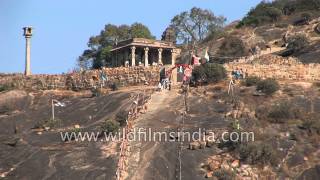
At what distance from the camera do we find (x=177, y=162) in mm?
52000

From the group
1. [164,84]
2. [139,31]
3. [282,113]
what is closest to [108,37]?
[139,31]

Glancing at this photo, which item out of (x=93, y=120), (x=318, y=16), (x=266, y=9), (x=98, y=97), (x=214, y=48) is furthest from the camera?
(x=266, y=9)

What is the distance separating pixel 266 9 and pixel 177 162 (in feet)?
173

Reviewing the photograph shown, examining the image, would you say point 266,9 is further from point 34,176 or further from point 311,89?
point 34,176

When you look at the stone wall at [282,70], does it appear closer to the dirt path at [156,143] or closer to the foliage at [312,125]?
the dirt path at [156,143]

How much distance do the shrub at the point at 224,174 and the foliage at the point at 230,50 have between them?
34.3 metres

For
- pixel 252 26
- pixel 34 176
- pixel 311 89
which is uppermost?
pixel 252 26

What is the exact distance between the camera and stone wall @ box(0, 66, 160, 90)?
74188mm

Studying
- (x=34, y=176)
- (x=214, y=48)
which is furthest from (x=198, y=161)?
(x=214, y=48)

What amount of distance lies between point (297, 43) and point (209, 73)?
16.9 metres

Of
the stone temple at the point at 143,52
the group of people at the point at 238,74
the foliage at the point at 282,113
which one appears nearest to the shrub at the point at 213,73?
the group of people at the point at 238,74

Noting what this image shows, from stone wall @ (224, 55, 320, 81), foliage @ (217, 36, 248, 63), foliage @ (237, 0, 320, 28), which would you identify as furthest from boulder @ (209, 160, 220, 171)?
foliage @ (237, 0, 320, 28)

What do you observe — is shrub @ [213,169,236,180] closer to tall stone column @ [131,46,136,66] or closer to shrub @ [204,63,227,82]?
shrub @ [204,63,227,82]

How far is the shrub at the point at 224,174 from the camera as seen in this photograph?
49934 millimetres
